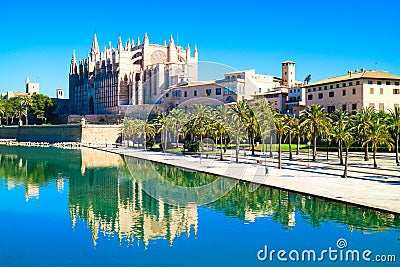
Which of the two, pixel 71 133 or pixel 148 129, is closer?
pixel 148 129

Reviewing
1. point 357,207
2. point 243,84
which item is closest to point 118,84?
point 243,84

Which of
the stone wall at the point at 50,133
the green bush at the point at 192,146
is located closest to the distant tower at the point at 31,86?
the stone wall at the point at 50,133

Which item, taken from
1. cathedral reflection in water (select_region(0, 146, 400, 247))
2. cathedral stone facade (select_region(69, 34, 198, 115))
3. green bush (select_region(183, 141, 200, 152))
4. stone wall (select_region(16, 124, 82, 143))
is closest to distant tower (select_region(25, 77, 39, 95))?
cathedral stone facade (select_region(69, 34, 198, 115))

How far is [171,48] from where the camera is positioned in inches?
4082

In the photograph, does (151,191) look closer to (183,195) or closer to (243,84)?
(183,195)

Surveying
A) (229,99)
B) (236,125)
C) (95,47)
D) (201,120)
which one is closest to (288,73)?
(229,99)

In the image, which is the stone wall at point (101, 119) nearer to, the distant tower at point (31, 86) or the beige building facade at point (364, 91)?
the beige building facade at point (364, 91)

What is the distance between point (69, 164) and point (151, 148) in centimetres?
2048

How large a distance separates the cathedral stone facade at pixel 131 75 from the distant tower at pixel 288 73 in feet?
58.1

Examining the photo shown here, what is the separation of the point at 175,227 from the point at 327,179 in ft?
45.3

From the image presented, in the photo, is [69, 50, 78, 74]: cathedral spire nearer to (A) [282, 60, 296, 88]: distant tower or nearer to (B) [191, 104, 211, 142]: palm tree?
(A) [282, 60, 296, 88]: distant tower

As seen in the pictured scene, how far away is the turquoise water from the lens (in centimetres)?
1509

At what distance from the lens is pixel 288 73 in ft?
283

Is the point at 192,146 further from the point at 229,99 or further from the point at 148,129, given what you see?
the point at 229,99
